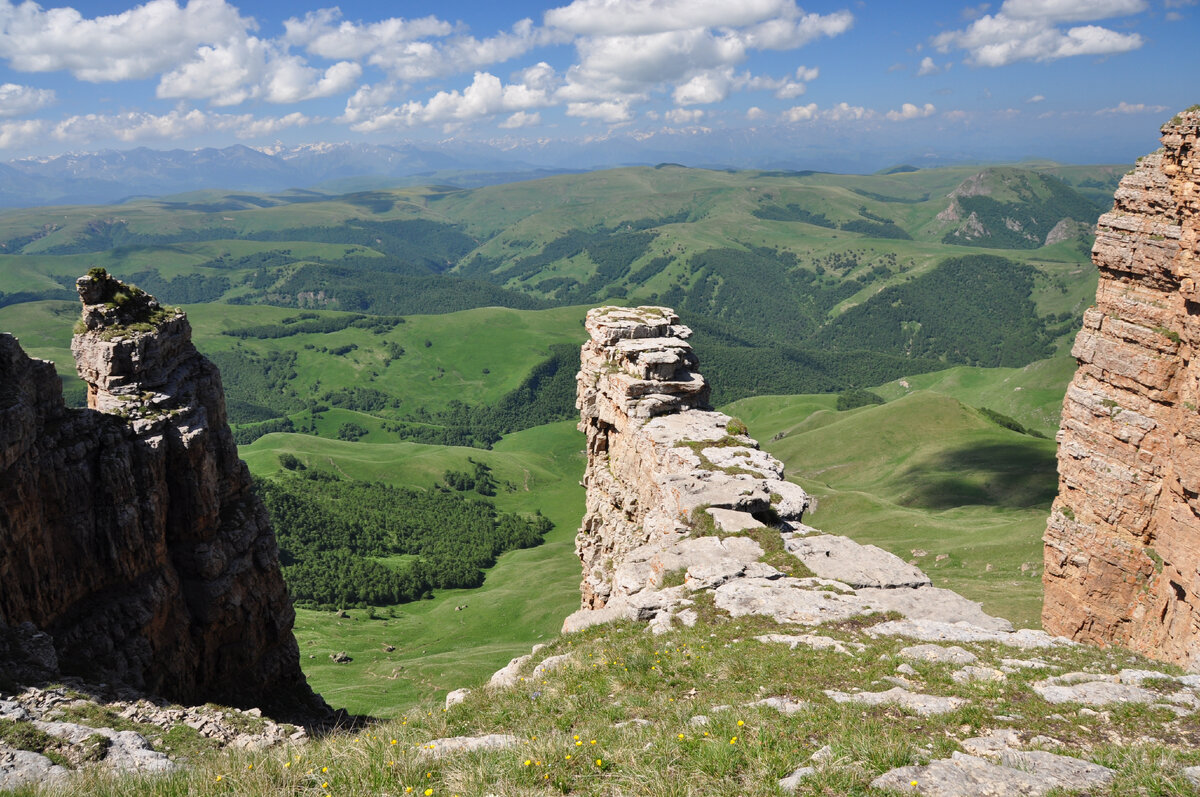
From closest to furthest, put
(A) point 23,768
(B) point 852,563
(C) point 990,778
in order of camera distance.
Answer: (C) point 990,778 → (A) point 23,768 → (B) point 852,563

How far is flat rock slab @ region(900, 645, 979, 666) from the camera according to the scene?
19.1 meters

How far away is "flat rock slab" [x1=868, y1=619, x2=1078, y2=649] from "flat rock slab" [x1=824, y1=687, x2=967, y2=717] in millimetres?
5573

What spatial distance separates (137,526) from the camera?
3153 cm

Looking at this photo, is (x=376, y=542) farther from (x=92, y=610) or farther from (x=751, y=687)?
(x=751, y=687)

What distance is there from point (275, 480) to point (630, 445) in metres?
150

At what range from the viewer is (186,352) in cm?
3928

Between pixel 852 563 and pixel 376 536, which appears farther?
pixel 376 536

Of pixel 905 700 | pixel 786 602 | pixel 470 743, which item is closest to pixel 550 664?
pixel 470 743

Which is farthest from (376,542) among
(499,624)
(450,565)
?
(499,624)

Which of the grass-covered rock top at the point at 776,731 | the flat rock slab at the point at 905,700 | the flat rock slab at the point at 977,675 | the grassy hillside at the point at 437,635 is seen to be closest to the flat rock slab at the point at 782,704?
the grass-covered rock top at the point at 776,731

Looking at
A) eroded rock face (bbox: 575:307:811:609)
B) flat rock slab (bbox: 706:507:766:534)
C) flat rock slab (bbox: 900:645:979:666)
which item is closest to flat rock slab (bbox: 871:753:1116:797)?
flat rock slab (bbox: 900:645:979:666)

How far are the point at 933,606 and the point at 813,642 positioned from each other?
6.79 meters

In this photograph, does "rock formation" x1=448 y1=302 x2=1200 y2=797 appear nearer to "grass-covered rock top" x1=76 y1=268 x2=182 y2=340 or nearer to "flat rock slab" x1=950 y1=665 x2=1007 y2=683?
"flat rock slab" x1=950 y1=665 x2=1007 y2=683

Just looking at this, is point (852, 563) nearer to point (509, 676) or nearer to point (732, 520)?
point (732, 520)
